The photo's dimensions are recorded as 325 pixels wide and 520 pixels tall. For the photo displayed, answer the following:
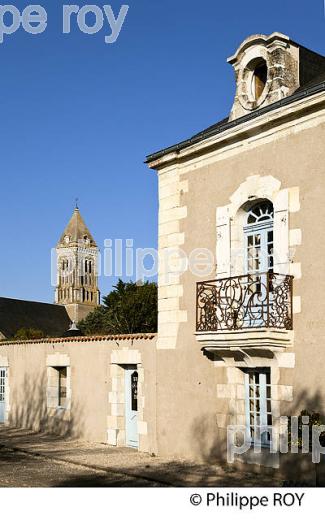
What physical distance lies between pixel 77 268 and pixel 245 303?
95903mm

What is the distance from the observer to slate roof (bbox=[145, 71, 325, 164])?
10.0 meters

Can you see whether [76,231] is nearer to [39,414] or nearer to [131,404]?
[39,414]

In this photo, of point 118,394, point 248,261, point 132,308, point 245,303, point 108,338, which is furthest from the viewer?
point 132,308

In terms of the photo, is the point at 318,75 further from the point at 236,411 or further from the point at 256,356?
the point at 236,411

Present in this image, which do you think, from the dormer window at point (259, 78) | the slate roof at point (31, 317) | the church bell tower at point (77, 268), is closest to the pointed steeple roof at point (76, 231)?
the church bell tower at point (77, 268)

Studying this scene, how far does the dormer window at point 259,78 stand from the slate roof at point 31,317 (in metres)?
58.0

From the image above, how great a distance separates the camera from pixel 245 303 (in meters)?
11.0

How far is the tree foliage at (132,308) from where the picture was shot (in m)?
40.4

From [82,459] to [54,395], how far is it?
4.46 meters

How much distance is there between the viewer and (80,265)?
106938 millimetres

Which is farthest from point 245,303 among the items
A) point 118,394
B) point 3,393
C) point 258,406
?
point 3,393

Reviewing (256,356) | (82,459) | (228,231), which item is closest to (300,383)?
(256,356)

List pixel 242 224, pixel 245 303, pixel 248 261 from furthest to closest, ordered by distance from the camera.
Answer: pixel 242 224, pixel 248 261, pixel 245 303

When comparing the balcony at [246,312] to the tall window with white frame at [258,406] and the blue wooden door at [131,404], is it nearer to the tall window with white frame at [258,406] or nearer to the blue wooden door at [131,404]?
the tall window with white frame at [258,406]
